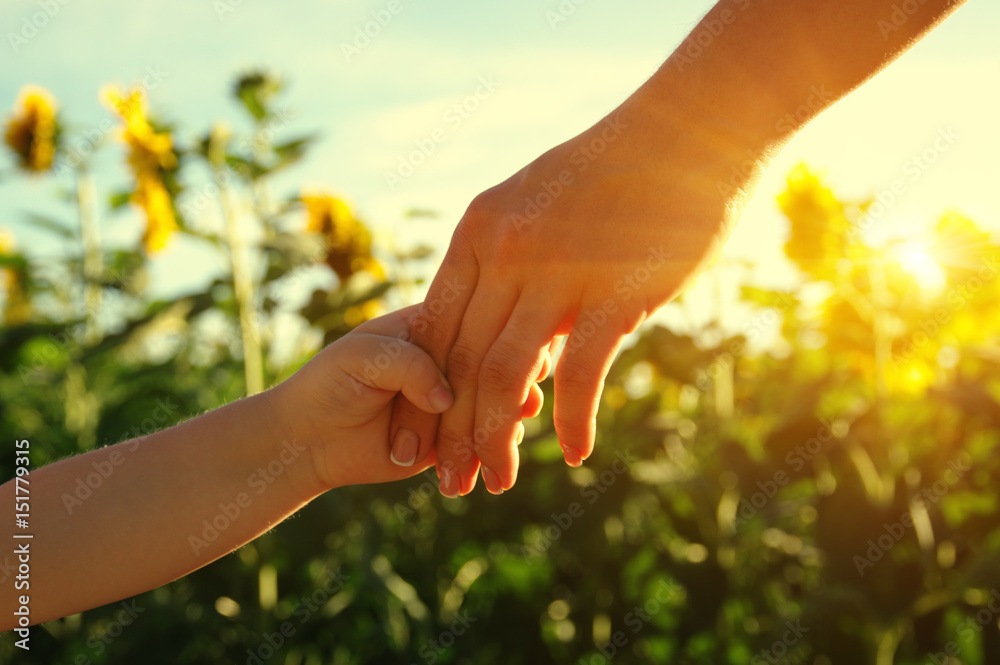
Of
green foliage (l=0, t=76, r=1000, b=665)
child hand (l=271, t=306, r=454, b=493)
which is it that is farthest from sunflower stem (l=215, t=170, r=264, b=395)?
child hand (l=271, t=306, r=454, b=493)

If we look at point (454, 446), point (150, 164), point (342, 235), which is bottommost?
point (454, 446)

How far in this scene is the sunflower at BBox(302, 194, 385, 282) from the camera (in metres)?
2.40

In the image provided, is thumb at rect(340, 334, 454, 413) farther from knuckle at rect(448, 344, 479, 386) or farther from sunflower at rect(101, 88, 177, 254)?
sunflower at rect(101, 88, 177, 254)

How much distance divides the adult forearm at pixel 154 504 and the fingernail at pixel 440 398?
26cm

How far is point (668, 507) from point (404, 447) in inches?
57.7

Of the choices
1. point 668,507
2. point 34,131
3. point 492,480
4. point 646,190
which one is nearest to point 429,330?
point 492,480

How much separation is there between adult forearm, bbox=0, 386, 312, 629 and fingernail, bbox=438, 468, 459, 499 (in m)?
0.23

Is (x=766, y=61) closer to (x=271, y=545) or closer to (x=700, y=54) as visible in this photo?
(x=700, y=54)

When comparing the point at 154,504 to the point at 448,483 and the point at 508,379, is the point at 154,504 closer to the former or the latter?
the point at 448,483

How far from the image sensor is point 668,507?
244 cm

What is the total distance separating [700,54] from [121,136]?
1.93 meters

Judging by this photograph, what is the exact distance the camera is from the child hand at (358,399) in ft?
3.80

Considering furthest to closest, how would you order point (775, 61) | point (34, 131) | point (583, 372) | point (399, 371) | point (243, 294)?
point (34, 131)
point (243, 294)
point (399, 371)
point (583, 372)
point (775, 61)

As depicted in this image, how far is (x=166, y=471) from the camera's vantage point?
1.19 metres
